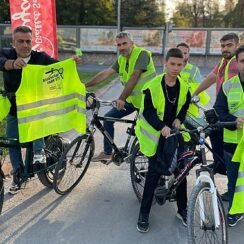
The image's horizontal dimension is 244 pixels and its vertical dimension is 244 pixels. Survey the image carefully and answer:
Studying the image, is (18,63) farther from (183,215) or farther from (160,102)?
(183,215)

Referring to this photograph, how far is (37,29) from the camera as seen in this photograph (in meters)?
7.71

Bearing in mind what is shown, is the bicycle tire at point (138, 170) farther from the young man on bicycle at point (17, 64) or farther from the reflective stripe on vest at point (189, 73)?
the reflective stripe on vest at point (189, 73)

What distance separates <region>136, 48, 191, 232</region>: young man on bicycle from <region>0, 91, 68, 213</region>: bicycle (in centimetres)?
127

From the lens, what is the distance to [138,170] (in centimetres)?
459

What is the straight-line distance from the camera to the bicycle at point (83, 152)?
15.0ft

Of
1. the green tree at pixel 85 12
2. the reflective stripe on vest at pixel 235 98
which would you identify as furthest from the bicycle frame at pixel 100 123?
the green tree at pixel 85 12

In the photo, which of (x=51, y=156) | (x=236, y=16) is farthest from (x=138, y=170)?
(x=236, y=16)

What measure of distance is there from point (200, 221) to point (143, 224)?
2.85 ft

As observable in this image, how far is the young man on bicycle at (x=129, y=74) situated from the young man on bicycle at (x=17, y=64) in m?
0.70

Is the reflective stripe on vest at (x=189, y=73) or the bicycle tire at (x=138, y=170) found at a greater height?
the reflective stripe on vest at (x=189, y=73)

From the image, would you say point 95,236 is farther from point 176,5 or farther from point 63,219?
point 176,5

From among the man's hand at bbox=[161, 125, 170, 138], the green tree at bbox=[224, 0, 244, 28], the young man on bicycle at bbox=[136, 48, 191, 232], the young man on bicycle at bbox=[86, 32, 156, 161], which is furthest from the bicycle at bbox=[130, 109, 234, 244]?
the green tree at bbox=[224, 0, 244, 28]

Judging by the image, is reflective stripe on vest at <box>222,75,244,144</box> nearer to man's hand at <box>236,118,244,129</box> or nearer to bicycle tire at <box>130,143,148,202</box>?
man's hand at <box>236,118,244,129</box>

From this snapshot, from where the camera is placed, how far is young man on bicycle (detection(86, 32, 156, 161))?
15.6ft
